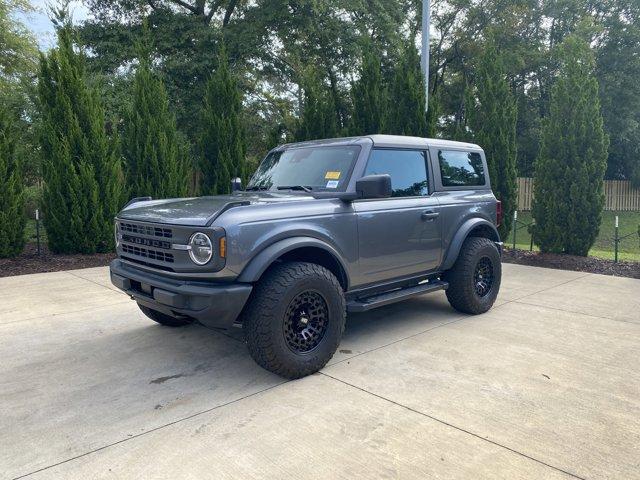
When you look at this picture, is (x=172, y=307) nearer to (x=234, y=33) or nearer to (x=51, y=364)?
(x=51, y=364)

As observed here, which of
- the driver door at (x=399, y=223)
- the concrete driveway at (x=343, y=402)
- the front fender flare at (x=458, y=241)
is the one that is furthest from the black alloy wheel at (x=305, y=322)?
the front fender flare at (x=458, y=241)

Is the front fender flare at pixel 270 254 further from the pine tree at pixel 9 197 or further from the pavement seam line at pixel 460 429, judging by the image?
the pine tree at pixel 9 197

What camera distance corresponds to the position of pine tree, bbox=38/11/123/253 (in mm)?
8703

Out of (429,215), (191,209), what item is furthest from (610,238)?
(191,209)

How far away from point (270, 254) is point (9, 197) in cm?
732

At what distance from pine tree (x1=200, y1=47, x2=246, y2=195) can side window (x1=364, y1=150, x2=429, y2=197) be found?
21.1 feet

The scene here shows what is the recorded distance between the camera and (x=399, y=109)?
10102mm

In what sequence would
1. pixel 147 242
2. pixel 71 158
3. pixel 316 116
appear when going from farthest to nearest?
pixel 316 116 < pixel 71 158 < pixel 147 242

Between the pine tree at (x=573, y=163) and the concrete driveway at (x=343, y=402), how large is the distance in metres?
3.94

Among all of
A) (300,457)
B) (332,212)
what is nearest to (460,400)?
(300,457)

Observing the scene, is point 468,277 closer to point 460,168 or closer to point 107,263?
point 460,168

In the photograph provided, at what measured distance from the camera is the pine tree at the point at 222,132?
34.4ft

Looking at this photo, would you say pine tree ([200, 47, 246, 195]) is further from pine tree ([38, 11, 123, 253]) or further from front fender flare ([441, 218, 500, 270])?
front fender flare ([441, 218, 500, 270])

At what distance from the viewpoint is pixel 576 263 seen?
26.9 feet
